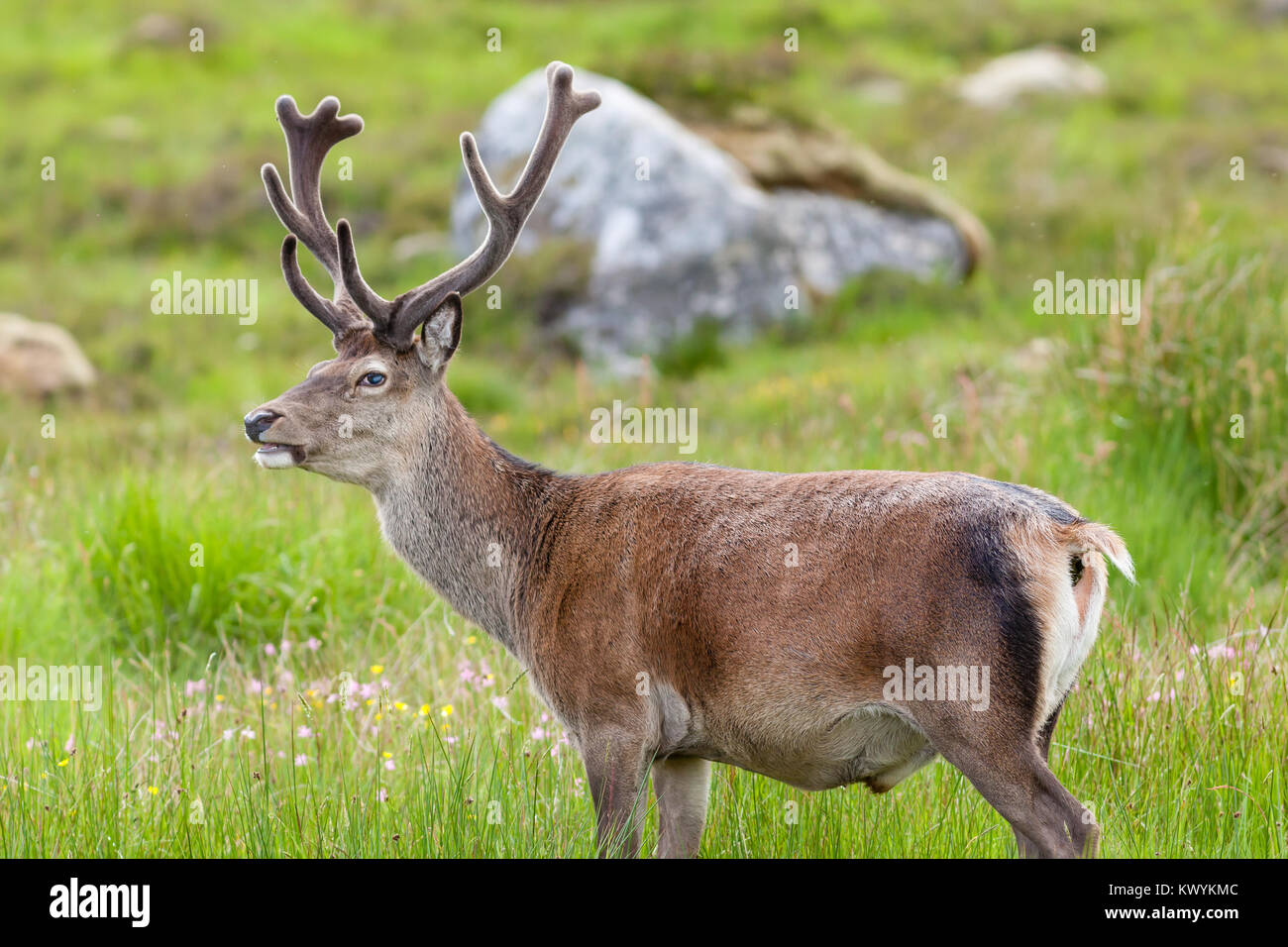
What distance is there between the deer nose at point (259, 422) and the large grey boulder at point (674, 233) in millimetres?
8975

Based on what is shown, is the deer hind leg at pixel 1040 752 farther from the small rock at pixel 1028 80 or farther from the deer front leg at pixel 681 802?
the small rock at pixel 1028 80

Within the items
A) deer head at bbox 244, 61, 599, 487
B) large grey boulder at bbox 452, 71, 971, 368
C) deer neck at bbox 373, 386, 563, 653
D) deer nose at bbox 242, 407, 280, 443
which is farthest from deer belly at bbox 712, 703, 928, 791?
large grey boulder at bbox 452, 71, 971, 368

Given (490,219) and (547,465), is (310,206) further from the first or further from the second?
(547,465)

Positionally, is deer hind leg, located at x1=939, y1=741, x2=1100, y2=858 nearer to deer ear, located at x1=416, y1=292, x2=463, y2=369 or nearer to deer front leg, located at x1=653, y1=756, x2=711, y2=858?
deer front leg, located at x1=653, y1=756, x2=711, y2=858

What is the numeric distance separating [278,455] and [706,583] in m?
1.41

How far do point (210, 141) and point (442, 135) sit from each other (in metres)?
3.47

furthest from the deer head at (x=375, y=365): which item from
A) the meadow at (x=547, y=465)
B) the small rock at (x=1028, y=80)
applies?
the small rock at (x=1028, y=80)

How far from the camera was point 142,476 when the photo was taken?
781 centimetres

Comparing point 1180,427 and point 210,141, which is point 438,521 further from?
point 210,141

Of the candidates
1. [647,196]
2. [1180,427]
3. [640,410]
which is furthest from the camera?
[647,196]

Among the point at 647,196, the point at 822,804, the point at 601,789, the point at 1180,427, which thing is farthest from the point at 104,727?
the point at 647,196

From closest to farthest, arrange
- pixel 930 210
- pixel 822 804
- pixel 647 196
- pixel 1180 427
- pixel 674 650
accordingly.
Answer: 1. pixel 674 650
2. pixel 822 804
3. pixel 1180 427
4. pixel 647 196
5. pixel 930 210

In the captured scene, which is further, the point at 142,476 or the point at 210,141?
the point at 210,141

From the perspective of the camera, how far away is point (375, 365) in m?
4.80
